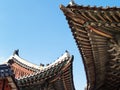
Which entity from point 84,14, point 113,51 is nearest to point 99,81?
point 113,51

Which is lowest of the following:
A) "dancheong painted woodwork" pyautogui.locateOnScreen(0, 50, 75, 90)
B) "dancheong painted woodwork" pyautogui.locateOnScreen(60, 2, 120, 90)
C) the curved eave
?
"dancheong painted woodwork" pyautogui.locateOnScreen(60, 2, 120, 90)

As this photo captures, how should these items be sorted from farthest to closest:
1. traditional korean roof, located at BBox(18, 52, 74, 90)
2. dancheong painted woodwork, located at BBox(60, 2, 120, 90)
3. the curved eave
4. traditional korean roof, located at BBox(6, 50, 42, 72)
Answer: traditional korean roof, located at BBox(6, 50, 42, 72) < the curved eave < traditional korean roof, located at BBox(18, 52, 74, 90) < dancheong painted woodwork, located at BBox(60, 2, 120, 90)

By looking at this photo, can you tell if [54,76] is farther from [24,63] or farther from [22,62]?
[22,62]

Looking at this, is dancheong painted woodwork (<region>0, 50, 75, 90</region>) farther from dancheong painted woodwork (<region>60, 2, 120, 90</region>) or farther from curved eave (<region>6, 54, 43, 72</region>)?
curved eave (<region>6, 54, 43, 72</region>)

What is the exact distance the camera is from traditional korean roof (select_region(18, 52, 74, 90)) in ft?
48.8

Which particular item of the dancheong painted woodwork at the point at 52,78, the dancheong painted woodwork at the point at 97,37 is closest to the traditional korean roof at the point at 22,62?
the dancheong painted woodwork at the point at 52,78

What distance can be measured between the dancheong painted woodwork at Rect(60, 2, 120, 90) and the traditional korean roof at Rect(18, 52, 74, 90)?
4103mm

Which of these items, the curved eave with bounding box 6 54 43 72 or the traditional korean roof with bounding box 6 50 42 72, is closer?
the curved eave with bounding box 6 54 43 72

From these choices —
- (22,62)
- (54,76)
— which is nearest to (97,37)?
(54,76)

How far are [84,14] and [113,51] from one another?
1.98 meters

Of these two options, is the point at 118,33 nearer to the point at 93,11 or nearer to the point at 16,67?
the point at 93,11

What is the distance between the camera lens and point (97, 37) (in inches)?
361

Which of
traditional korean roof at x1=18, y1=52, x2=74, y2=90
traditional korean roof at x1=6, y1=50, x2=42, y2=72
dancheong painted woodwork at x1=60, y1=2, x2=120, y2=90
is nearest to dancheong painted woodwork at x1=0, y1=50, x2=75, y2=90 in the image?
traditional korean roof at x1=18, y1=52, x2=74, y2=90

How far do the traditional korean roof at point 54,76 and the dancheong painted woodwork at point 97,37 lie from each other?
4103 mm
